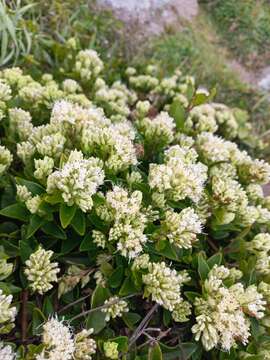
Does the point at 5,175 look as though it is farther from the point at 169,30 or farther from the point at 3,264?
the point at 169,30

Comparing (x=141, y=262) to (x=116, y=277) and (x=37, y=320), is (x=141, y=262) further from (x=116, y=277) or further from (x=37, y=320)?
(x=37, y=320)

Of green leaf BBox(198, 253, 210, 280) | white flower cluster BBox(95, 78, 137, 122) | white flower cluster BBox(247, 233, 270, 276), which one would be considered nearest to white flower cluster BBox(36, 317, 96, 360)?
green leaf BBox(198, 253, 210, 280)

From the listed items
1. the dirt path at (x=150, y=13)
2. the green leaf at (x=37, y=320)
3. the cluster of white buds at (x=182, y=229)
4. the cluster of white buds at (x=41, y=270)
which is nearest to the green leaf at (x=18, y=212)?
the cluster of white buds at (x=41, y=270)

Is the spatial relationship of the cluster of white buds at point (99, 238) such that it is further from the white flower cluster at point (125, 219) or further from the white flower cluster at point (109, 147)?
the white flower cluster at point (109, 147)

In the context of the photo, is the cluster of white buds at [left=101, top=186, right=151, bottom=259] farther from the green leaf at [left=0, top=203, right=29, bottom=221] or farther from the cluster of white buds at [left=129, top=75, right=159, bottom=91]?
the cluster of white buds at [left=129, top=75, right=159, bottom=91]

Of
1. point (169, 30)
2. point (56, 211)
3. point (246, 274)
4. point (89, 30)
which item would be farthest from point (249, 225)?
point (169, 30)

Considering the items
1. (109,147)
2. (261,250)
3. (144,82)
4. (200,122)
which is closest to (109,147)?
(109,147)
